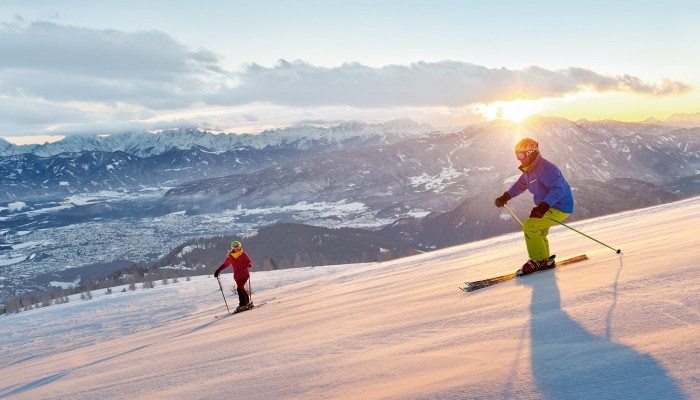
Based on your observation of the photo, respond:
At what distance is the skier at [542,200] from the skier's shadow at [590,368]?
161 inches

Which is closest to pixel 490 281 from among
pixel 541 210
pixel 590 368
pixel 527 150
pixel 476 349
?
pixel 541 210

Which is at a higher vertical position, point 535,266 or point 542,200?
point 542,200

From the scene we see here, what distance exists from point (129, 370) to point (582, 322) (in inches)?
177

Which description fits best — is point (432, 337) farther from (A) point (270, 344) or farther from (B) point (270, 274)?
(B) point (270, 274)

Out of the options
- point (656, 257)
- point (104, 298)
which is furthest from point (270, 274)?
point (656, 257)

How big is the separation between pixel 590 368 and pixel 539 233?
520 cm

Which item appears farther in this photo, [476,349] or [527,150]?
[527,150]

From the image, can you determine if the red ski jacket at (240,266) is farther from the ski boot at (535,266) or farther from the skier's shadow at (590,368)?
the skier's shadow at (590,368)

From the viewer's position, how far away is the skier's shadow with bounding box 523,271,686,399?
2.10m

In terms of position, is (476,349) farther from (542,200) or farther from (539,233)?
(542,200)

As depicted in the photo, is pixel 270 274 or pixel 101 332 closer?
pixel 101 332

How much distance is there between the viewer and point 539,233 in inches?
289

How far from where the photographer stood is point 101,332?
1560 centimetres

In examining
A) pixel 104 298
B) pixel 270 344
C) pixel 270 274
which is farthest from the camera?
pixel 270 274
